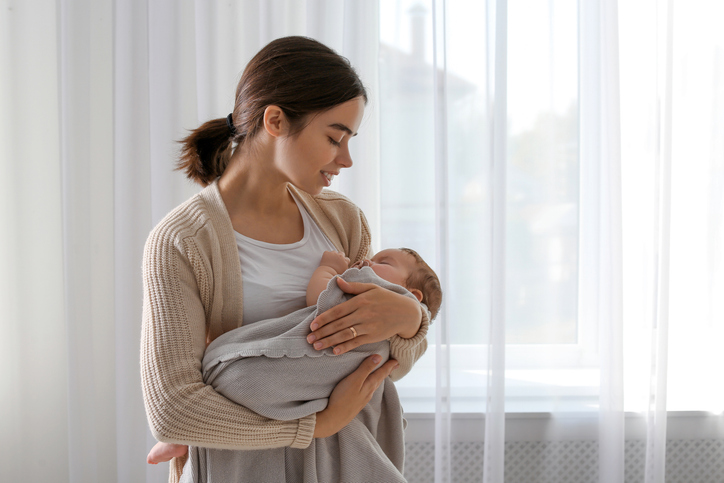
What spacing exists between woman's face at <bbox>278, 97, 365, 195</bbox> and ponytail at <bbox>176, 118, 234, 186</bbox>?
0.64 ft

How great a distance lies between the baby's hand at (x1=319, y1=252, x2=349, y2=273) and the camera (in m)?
1.22

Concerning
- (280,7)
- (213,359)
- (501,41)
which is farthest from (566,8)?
(213,359)

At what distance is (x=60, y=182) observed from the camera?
1959mm

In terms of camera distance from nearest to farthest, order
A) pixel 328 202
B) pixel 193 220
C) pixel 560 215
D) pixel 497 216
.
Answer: pixel 193 220 → pixel 328 202 → pixel 497 216 → pixel 560 215

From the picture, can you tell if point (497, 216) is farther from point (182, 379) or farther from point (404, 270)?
point (182, 379)

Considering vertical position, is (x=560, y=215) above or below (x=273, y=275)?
above

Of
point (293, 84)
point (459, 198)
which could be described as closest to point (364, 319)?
point (293, 84)

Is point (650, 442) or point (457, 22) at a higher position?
point (457, 22)

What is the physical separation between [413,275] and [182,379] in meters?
0.69

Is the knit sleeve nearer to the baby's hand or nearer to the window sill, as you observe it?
the baby's hand

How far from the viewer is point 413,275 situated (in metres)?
1.43

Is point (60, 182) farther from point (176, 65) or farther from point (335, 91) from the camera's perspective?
point (335, 91)

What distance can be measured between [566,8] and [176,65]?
1.53 m

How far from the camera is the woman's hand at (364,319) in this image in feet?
3.44
